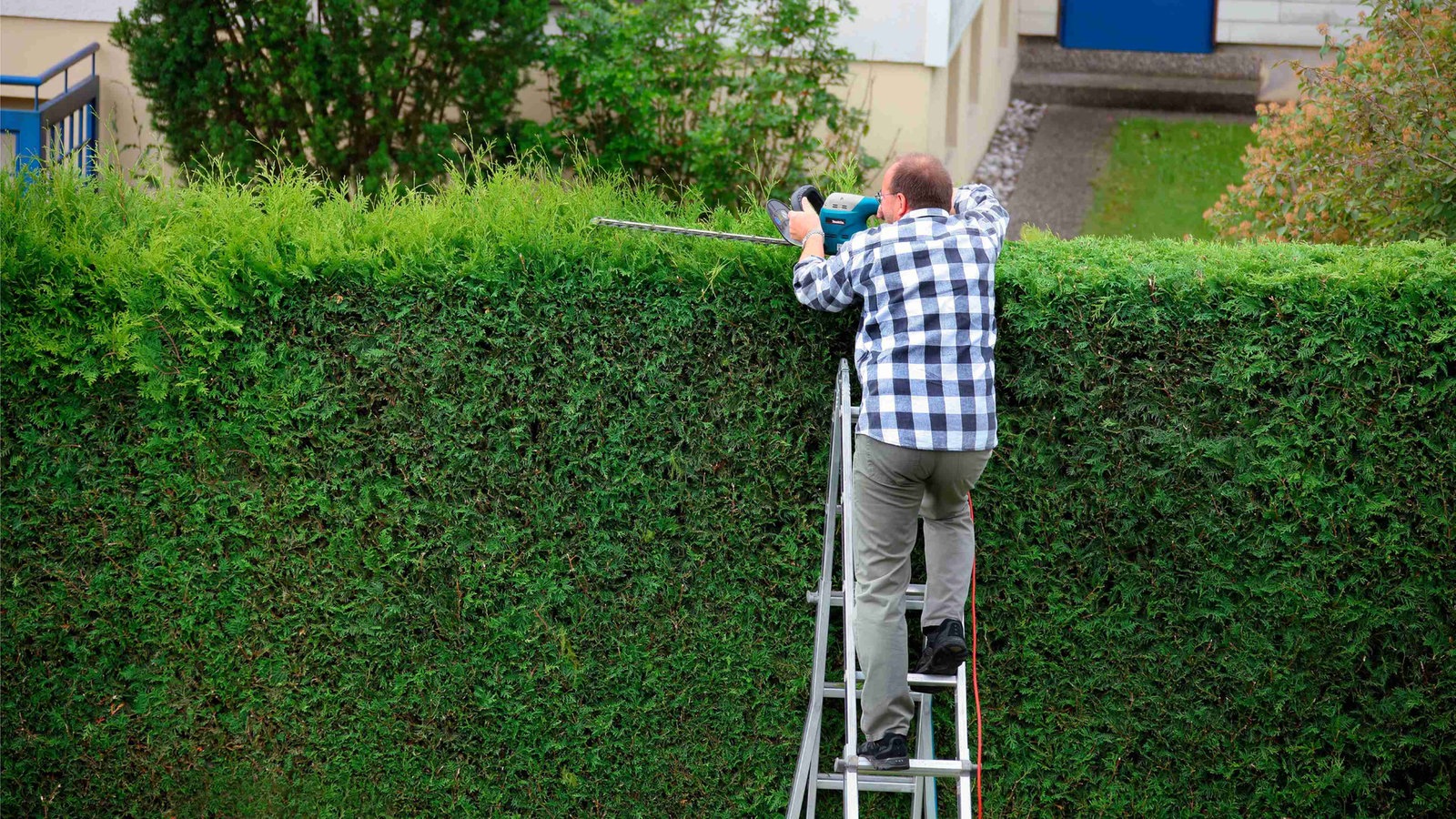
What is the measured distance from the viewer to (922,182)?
13.5ft

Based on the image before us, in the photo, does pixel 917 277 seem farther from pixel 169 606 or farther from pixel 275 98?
pixel 275 98

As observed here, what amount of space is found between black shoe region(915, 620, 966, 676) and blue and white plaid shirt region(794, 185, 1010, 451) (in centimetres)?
60

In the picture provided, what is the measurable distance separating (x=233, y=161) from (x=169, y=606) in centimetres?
434

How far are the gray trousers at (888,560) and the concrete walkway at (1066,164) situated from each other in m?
6.02

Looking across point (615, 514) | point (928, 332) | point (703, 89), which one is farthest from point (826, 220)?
point (703, 89)

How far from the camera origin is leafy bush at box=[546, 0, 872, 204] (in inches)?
332

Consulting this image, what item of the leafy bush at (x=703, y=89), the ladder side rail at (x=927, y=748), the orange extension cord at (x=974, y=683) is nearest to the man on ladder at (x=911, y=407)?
the orange extension cord at (x=974, y=683)

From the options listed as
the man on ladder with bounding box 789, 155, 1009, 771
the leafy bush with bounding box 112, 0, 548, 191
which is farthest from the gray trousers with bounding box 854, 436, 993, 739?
the leafy bush with bounding box 112, 0, 548, 191

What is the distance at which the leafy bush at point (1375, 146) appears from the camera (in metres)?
5.87

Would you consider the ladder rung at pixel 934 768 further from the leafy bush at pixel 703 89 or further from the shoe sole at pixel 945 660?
the leafy bush at pixel 703 89

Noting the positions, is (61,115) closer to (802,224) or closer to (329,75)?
(329,75)

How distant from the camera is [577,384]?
4617 mm

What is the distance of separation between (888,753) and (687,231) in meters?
1.84

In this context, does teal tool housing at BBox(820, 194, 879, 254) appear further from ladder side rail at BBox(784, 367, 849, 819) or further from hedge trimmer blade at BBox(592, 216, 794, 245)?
ladder side rail at BBox(784, 367, 849, 819)
